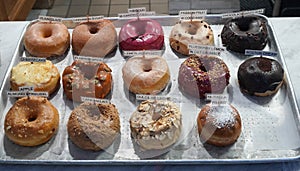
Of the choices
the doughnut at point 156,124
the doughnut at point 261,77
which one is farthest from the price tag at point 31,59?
the doughnut at point 261,77

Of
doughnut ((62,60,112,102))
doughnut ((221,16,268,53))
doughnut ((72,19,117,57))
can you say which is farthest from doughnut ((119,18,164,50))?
doughnut ((221,16,268,53))

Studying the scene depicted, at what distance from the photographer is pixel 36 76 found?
158cm

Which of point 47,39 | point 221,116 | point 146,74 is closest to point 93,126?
point 146,74

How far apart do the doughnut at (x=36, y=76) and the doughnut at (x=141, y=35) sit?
0.31 m

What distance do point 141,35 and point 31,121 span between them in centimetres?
58

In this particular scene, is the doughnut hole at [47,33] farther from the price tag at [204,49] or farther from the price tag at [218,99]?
the price tag at [218,99]

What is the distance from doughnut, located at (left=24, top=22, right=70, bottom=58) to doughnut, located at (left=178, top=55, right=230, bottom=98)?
51 cm

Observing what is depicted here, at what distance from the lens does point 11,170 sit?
51.5 inches

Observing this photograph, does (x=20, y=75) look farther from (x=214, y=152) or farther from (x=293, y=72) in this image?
(x=293, y=72)

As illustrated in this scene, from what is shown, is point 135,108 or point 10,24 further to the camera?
point 10,24

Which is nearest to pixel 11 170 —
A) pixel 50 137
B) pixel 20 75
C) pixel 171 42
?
pixel 50 137

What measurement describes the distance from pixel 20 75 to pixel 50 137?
12.0 inches

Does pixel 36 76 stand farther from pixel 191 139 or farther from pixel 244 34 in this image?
pixel 244 34

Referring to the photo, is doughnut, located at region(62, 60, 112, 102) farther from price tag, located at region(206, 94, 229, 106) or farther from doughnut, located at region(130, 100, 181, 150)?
price tag, located at region(206, 94, 229, 106)
